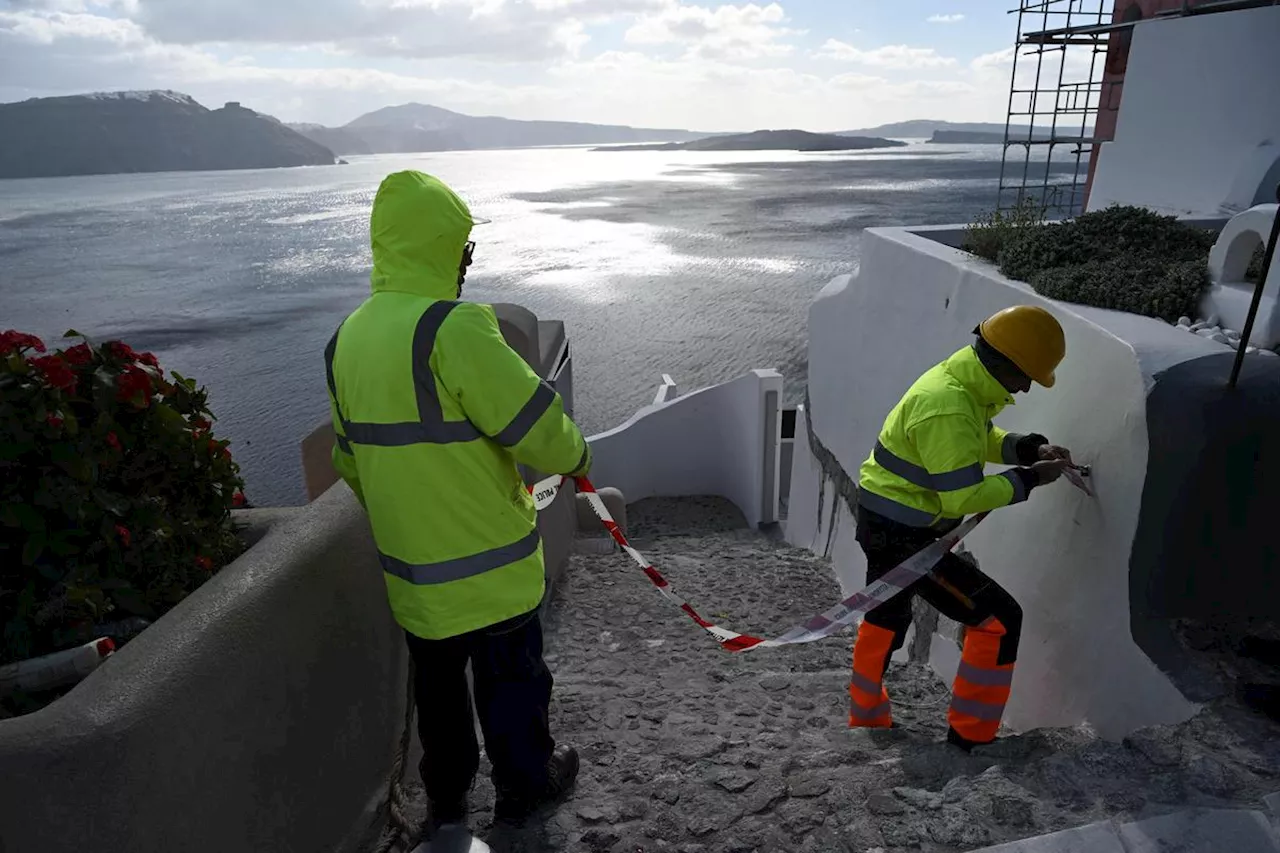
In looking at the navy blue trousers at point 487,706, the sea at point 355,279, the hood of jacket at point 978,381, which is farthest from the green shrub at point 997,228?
the sea at point 355,279

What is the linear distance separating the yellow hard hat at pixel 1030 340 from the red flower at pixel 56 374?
11.4ft

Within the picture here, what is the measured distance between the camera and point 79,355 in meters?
2.60

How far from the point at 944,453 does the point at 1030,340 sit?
60 cm

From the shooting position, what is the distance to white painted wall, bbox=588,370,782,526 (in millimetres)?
16906

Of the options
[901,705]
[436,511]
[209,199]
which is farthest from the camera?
[209,199]

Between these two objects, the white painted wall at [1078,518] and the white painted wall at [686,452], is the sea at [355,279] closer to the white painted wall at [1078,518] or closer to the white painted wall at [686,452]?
the white painted wall at [686,452]

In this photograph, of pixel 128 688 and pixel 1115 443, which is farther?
pixel 1115 443

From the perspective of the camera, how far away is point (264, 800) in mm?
2350

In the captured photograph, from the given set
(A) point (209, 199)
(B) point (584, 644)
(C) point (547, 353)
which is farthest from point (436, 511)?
(A) point (209, 199)

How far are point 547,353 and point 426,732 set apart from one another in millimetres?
8726

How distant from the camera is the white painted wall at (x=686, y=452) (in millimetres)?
16906

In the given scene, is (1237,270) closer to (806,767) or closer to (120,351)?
(806,767)

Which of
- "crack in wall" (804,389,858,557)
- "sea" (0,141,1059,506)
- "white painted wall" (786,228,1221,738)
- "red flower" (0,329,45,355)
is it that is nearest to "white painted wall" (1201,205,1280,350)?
"white painted wall" (786,228,1221,738)

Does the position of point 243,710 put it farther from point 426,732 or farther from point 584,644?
point 584,644
